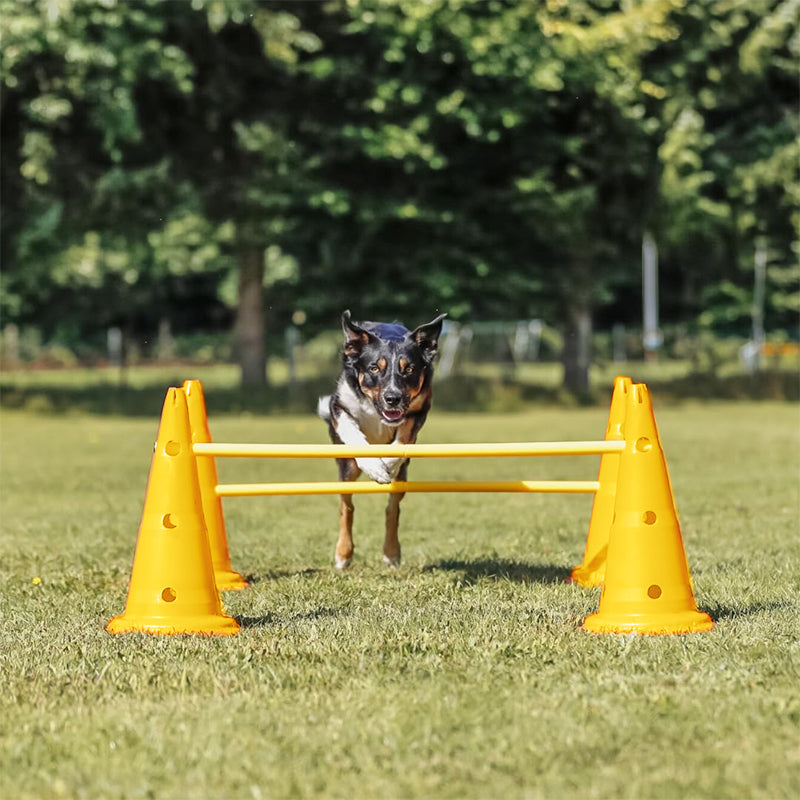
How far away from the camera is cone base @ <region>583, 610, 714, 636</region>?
19.6 ft

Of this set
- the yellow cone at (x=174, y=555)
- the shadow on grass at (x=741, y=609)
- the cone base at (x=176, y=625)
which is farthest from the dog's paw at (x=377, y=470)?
the shadow on grass at (x=741, y=609)

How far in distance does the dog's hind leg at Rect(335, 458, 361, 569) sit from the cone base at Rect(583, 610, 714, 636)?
243 cm

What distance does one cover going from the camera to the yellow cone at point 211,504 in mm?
7801

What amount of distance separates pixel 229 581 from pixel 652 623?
2.76 metres

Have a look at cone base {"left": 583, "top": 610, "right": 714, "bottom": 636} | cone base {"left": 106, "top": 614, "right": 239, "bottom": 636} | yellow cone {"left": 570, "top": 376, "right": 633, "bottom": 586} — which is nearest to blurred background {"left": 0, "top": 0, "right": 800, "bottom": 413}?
yellow cone {"left": 570, "top": 376, "right": 633, "bottom": 586}

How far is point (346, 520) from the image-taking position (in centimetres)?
827

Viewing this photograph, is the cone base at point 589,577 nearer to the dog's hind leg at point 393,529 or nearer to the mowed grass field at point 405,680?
the mowed grass field at point 405,680

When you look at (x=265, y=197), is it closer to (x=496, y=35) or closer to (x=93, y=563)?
(x=496, y=35)

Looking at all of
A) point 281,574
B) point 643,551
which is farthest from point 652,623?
point 281,574

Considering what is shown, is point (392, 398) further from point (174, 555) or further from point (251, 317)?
point (251, 317)

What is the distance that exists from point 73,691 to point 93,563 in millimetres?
3686

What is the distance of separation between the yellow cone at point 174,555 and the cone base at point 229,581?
1.32m

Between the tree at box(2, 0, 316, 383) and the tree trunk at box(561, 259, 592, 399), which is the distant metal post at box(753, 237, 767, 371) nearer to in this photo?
the tree trunk at box(561, 259, 592, 399)

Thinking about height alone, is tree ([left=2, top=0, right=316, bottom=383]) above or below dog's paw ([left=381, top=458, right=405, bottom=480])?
above
